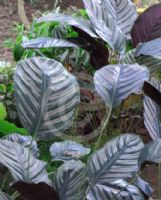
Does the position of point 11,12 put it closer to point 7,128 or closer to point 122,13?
point 122,13

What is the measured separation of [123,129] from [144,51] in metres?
0.34

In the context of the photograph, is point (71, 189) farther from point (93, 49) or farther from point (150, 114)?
point (93, 49)

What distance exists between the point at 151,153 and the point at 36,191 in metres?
0.21

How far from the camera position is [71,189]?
0.74 meters

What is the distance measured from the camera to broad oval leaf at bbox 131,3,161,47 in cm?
114

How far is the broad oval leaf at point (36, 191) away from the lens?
2.19ft

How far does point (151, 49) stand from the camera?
3.40ft

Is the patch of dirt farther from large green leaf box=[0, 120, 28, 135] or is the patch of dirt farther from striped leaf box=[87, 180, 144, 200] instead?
striped leaf box=[87, 180, 144, 200]

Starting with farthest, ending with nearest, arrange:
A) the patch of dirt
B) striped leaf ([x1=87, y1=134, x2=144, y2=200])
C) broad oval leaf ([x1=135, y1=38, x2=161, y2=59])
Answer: the patch of dirt < broad oval leaf ([x1=135, y1=38, x2=161, y2=59]) < striped leaf ([x1=87, y1=134, x2=144, y2=200])

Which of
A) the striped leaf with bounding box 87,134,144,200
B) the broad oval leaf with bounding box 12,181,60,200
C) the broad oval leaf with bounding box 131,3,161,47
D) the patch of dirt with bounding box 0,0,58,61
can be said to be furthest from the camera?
the patch of dirt with bounding box 0,0,58,61

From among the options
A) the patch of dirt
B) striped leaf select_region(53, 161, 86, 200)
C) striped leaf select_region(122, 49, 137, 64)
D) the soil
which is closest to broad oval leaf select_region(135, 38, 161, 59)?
striped leaf select_region(122, 49, 137, 64)

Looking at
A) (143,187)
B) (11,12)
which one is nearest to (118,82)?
(143,187)

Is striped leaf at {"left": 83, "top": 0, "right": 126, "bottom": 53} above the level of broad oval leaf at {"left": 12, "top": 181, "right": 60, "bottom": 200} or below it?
above

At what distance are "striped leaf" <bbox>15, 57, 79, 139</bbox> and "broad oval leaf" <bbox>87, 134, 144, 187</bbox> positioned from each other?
0.32 feet
